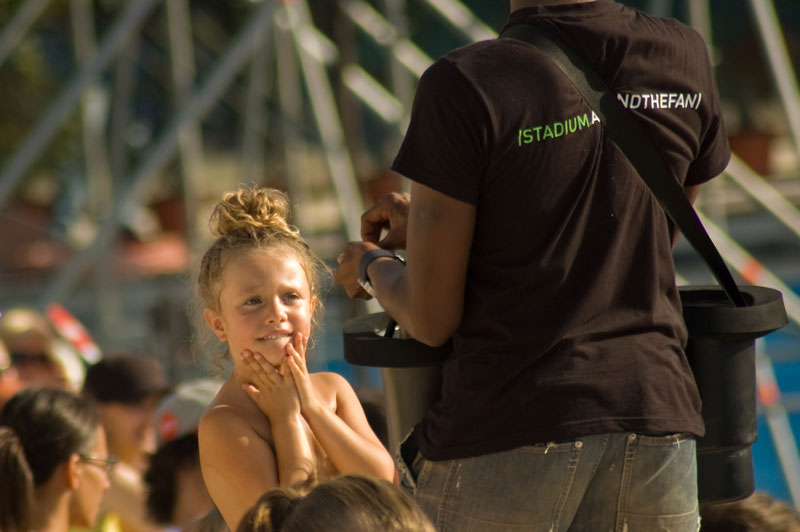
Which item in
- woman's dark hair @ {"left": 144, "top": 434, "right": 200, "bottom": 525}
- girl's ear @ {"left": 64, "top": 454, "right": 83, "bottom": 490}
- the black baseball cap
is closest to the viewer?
girl's ear @ {"left": 64, "top": 454, "right": 83, "bottom": 490}

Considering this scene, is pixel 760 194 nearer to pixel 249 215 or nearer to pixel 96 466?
pixel 96 466

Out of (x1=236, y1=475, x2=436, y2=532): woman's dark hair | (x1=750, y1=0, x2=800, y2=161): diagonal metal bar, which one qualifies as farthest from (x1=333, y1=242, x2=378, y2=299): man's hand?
(x1=750, y1=0, x2=800, y2=161): diagonal metal bar

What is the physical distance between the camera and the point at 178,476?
353 cm

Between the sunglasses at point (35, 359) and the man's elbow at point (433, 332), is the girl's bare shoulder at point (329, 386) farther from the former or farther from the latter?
the sunglasses at point (35, 359)

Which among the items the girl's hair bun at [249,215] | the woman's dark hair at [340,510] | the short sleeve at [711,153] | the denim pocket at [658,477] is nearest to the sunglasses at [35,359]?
the girl's hair bun at [249,215]

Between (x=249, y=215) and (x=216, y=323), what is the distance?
0.22 meters

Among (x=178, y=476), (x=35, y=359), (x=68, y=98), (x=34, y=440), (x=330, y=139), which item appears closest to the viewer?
(x=34, y=440)

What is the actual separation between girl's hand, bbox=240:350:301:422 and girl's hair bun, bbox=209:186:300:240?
256mm

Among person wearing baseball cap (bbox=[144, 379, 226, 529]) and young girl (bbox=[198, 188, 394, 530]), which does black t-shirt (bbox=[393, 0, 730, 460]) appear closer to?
young girl (bbox=[198, 188, 394, 530])

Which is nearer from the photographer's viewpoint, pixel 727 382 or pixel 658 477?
pixel 658 477

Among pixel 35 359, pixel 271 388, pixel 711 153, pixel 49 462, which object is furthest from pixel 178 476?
pixel 35 359

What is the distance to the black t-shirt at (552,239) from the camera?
82.7 inches

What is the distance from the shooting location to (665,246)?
2.30 meters

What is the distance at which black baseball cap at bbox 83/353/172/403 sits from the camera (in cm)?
470
